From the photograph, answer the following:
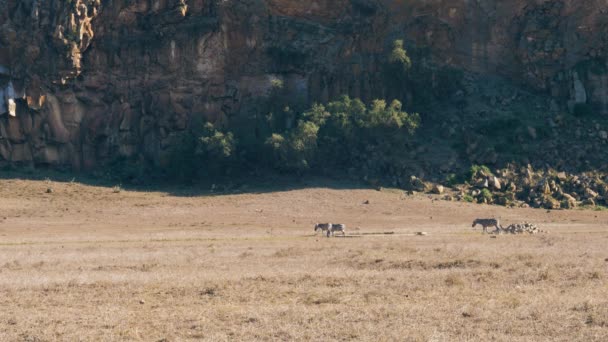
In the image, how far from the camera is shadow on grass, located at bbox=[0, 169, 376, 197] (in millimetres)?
48938

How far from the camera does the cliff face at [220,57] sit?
172 feet

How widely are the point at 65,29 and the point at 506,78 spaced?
29.1 m

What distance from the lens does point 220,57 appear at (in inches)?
2132

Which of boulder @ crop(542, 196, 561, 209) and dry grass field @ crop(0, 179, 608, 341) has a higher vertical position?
boulder @ crop(542, 196, 561, 209)

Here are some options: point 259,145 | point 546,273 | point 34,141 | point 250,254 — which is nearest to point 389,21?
point 259,145

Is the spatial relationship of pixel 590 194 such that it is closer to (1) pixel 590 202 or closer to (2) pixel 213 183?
(1) pixel 590 202

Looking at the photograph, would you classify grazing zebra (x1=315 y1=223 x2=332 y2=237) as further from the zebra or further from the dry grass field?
the dry grass field

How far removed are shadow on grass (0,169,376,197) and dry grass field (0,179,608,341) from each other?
517 centimetres

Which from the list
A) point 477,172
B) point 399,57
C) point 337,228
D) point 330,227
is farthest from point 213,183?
point 330,227

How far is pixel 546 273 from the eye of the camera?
66.3 feet

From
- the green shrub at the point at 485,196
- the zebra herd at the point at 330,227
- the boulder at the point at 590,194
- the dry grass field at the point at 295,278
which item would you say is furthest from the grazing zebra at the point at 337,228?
the boulder at the point at 590,194

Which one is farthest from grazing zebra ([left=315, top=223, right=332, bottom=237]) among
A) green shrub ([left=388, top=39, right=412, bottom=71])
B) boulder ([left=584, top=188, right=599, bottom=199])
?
green shrub ([left=388, top=39, right=412, bottom=71])

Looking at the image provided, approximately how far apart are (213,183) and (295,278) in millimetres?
30847

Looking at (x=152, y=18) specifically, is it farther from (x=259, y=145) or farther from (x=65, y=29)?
(x=259, y=145)
